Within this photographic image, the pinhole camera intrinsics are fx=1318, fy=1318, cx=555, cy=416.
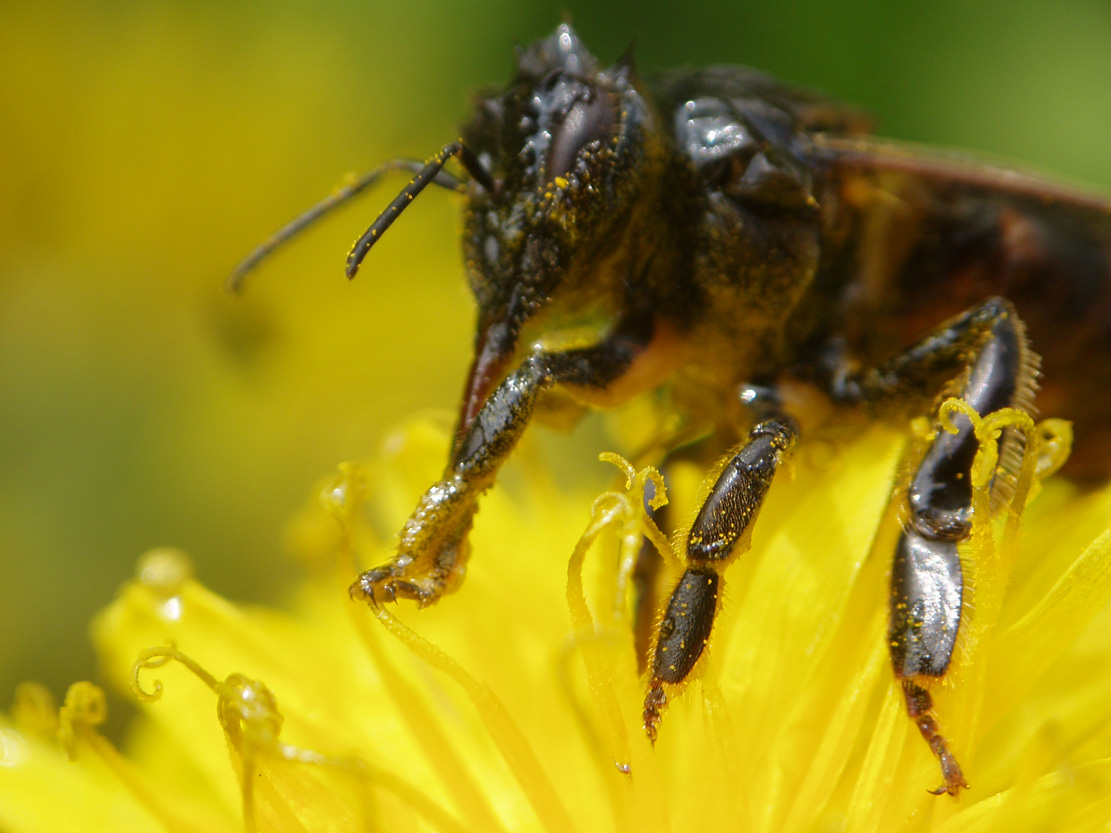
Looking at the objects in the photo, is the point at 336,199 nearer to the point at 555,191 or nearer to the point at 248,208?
the point at 555,191

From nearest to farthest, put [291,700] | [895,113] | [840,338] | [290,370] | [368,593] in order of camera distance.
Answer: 1. [368,593]
2. [840,338]
3. [291,700]
4. [895,113]
5. [290,370]

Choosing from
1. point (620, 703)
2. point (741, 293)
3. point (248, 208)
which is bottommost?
point (620, 703)

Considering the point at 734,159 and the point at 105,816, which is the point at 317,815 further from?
the point at 734,159

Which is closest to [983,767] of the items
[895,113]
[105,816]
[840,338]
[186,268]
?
[840,338]

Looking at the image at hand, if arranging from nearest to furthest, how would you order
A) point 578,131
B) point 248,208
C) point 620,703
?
point 578,131, point 620,703, point 248,208

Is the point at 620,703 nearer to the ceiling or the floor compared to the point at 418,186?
nearer to the floor

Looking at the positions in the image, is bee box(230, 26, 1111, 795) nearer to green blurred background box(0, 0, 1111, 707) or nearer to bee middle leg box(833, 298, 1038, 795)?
bee middle leg box(833, 298, 1038, 795)

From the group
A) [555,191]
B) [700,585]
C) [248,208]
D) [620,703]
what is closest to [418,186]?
[555,191]
